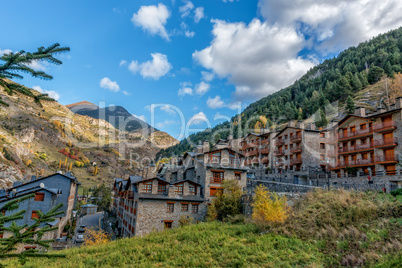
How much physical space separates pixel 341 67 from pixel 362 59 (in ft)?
39.0

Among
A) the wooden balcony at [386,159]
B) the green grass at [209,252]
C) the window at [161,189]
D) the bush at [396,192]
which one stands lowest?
the green grass at [209,252]

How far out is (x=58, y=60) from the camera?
525 centimetres

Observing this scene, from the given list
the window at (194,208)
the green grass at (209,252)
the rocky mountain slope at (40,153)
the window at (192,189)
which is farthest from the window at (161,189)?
the rocky mountain slope at (40,153)

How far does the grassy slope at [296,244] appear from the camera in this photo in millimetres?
15102

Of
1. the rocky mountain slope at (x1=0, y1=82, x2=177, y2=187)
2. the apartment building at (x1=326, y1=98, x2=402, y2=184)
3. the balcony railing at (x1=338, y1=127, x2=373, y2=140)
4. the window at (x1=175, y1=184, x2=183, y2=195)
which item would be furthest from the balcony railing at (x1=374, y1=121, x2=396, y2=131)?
the rocky mountain slope at (x1=0, y1=82, x2=177, y2=187)

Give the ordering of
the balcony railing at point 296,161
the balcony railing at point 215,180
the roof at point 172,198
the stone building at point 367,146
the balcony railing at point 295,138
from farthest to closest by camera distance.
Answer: the balcony railing at point 295,138 → the balcony railing at point 296,161 → the stone building at point 367,146 → the balcony railing at point 215,180 → the roof at point 172,198

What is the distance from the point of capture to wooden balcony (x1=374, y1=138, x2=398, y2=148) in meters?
38.4

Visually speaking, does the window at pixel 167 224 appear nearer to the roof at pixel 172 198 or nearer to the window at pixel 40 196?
the roof at pixel 172 198

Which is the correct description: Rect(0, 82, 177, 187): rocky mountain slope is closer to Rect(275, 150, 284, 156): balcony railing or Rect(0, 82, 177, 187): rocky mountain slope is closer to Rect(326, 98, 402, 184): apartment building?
Rect(275, 150, 284, 156): balcony railing

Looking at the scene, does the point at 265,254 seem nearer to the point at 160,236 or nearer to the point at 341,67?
the point at 160,236

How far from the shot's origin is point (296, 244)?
17.7 metres

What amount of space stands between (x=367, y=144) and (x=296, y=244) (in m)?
35.2

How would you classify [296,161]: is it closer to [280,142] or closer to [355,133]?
[280,142]

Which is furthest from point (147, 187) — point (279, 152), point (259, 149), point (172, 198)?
point (259, 149)
